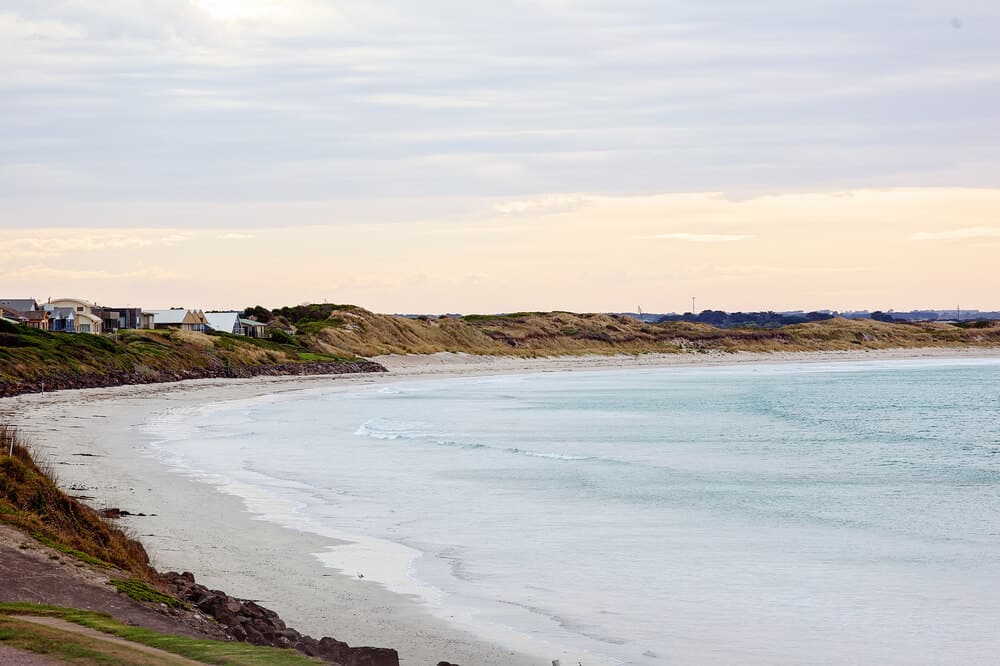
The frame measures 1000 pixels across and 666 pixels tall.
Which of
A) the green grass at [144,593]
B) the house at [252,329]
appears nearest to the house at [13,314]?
the house at [252,329]

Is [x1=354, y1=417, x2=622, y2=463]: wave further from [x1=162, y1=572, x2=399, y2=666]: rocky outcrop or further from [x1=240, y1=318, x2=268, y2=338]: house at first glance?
[x1=240, y1=318, x2=268, y2=338]: house

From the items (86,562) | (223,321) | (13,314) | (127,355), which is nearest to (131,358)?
(127,355)

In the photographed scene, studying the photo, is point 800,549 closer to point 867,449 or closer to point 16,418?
point 867,449

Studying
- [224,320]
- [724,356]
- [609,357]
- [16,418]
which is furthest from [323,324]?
[16,418]

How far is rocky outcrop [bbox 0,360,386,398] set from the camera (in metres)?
57.4

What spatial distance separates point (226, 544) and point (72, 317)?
305ft

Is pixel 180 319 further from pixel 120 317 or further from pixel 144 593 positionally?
pixel 144 593

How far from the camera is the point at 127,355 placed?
247 feet

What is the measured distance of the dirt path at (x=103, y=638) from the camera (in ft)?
33.1

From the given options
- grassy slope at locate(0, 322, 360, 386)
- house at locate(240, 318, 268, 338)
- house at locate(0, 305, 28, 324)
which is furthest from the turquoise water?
house at locate(240, 318, 268, 338)

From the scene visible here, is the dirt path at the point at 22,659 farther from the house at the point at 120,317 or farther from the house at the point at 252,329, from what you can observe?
the house at the point at 120,317

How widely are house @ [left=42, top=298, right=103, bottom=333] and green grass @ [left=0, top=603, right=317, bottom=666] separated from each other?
98338 mm

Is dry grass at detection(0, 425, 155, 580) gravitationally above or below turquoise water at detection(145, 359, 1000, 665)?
above

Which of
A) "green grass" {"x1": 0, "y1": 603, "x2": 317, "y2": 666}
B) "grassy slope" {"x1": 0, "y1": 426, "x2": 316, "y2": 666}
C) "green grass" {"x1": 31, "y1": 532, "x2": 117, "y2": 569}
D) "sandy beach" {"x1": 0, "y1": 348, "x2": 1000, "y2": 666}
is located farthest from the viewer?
"green grass" {"x1": 31, "y1": 532, "x2": 117, "y2": 569}
